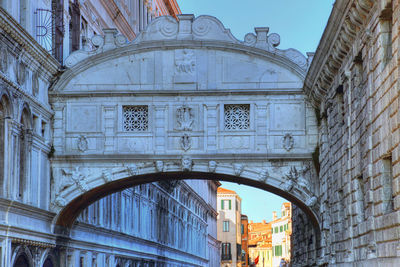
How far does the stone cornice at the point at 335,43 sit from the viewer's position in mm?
18375

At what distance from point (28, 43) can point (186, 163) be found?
19.7 feet

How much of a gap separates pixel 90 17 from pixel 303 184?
44.2 ft

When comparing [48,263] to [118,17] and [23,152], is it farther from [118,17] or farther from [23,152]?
[118,17]

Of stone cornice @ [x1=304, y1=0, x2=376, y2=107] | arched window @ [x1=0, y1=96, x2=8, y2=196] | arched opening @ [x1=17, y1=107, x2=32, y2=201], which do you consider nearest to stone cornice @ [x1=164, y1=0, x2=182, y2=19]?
stone cornice @ [x1=304, y1=0, x2=376, y2=107]

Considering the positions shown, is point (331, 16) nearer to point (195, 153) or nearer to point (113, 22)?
point (195, 153)

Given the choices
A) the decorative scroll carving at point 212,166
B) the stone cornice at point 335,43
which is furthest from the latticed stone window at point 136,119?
the stone cornice at point 335,43

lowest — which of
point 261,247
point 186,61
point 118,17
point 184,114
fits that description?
point 184,114

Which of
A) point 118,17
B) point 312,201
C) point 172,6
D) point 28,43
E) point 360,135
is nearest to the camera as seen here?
point 360,135

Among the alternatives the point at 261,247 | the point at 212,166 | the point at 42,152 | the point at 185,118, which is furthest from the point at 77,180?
the point at 261,247

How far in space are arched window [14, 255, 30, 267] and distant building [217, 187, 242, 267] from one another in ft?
282

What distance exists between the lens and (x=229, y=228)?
11362 cm

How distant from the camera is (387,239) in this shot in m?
16.4

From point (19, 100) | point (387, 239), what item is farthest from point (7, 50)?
point (387, 239)

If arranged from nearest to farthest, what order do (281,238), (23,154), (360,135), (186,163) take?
(360,135) < (23,154) < (186,163) < (281,238)
